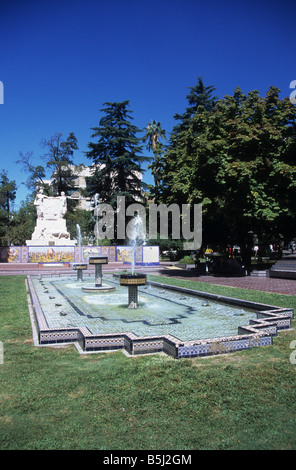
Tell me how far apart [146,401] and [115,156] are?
38727 mm

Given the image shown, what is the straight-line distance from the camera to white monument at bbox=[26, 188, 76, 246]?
34156 millimetres

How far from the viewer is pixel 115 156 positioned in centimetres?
4122

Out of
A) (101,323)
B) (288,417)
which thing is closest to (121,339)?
(101,323)

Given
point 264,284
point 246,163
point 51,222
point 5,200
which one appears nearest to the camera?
point 264,284

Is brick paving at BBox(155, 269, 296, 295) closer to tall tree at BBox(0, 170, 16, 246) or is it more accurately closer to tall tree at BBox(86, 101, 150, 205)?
tall tree at BBox(86, 101, 150, 205)

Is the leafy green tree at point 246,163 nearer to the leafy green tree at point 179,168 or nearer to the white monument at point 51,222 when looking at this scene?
the leafy green tree at point 179,168

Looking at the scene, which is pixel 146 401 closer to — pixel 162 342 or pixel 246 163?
pixel 162 342

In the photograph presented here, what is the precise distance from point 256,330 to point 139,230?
112 feet

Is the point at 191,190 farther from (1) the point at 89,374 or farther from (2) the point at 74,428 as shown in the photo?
(2) the point at 74,428

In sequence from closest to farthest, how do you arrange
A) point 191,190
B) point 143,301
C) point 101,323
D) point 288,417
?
point 288,417
point 101,323
point 143,301
point 191,190

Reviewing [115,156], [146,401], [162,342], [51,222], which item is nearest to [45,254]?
[51,222]

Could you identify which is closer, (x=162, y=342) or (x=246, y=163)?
Answer: (x=162, y=342)

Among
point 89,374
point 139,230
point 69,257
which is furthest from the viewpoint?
point 139,230
